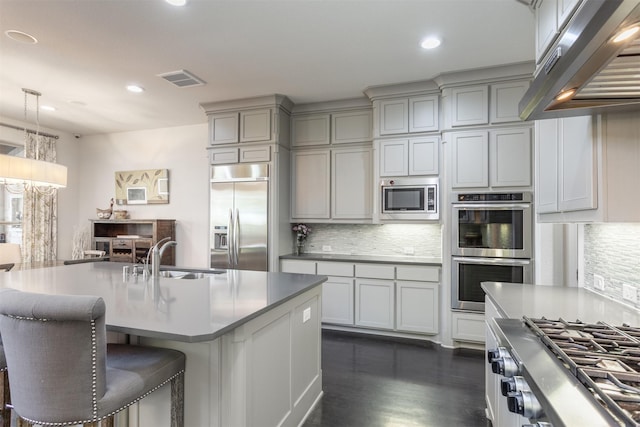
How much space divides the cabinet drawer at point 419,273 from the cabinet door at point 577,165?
82.0 inches

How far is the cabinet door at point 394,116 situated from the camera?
3871 millimetres

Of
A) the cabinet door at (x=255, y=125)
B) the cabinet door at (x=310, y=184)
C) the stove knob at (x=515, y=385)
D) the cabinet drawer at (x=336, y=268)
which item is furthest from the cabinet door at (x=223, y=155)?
the stove knob at (x=515, y=385)

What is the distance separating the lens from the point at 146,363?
4.89ft

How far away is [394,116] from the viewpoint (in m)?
3.91

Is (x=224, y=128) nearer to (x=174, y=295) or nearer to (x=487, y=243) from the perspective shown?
(x=174, y=295)

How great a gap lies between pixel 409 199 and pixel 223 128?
264 cm

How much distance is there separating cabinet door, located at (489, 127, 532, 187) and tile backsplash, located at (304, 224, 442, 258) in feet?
3.08

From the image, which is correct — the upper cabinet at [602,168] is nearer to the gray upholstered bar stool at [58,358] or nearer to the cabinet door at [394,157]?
the gray upholstered bar stool at [58,358]

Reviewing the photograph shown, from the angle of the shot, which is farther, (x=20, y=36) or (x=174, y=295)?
(x=20, y=36)

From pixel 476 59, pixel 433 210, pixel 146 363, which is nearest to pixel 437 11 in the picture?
pixel 476 59

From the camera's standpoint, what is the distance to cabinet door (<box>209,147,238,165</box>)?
14.4 feet

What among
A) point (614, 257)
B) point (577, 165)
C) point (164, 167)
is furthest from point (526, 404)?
point (164, 167)

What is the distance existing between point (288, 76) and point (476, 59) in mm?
1921

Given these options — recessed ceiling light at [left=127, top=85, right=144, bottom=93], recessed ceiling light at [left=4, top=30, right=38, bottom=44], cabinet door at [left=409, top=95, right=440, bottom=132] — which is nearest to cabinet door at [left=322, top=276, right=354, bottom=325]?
cabinet door at [left=409, top=95, right=440, bottom=132]
